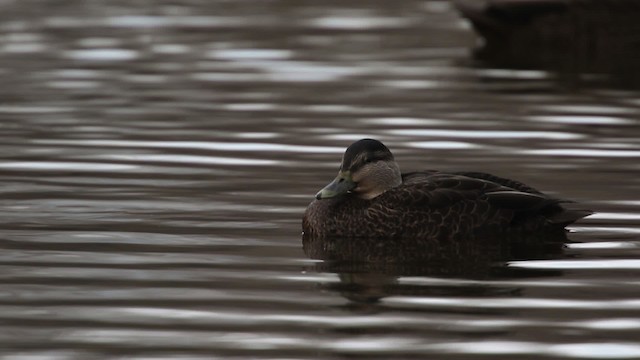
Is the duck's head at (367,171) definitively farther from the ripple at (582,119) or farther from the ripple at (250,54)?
the ripple at (250,54)

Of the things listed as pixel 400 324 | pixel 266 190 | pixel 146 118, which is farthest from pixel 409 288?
pixel 146 118

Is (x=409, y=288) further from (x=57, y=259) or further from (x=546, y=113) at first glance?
(x=546, y=113)

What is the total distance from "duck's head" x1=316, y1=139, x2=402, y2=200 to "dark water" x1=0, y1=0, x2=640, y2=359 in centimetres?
47

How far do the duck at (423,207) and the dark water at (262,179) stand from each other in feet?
0.87

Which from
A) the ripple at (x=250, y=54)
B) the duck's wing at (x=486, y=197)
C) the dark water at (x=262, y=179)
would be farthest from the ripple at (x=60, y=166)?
the ripple at (x=250, y=54)

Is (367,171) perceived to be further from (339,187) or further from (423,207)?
(423,207)

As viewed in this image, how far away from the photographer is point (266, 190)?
11.7m

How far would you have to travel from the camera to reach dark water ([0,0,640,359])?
25.6 feet

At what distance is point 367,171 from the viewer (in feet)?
33.8

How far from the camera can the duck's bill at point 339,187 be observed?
33.3ft

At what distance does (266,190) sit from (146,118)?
3.64 metres

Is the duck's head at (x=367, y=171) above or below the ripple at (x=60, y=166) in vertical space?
above

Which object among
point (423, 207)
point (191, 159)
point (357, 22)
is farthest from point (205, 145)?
point (357, 22)

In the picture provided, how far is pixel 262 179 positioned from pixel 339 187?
1924mm
